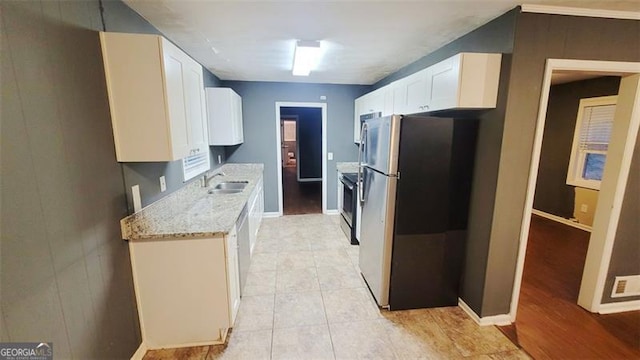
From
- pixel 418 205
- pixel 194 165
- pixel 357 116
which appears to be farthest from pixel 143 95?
pixel 357 116

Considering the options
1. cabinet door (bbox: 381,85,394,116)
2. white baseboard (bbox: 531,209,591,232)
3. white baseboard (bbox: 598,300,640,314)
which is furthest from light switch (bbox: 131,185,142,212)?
white baseboard (bbox: 531,209,591,232)

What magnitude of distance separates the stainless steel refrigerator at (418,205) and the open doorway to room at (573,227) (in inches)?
18.6

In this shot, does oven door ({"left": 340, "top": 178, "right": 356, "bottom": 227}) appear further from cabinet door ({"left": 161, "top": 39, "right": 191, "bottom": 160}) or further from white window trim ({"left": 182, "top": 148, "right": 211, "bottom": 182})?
cabinet door ({"left": 161, "top": 39, "right": 191, "bottom": 160})

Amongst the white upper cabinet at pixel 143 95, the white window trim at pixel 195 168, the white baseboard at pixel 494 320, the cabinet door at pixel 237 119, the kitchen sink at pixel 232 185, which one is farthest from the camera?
the cabinet door at pixel 237 119

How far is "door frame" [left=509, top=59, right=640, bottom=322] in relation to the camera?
6.22ft

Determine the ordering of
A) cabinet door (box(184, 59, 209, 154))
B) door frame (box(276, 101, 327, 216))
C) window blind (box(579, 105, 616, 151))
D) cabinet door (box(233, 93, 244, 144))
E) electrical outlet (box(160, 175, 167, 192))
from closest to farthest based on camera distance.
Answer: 1. cabinet door (box(184, 59, 209, 154))
2. electrical outlet (box(160, 175, 167, 192))
3. cabinet door (box(233, 93, 244, 144))
4. window blind (box(579, 105, 616, 151))
5. door frame (box(276, 101, 327, 216))

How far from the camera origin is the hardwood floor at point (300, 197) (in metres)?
5.35

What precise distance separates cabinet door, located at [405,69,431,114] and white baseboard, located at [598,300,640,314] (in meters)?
2.37

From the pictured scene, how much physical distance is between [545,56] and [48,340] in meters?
3.32

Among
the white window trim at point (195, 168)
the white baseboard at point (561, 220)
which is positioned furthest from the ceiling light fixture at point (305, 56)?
the white baseboard at point (561, 220)

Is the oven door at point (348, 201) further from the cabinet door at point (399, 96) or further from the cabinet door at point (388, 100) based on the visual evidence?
the cabinet door at point (399, 96)

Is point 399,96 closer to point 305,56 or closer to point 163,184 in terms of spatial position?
point 305,56

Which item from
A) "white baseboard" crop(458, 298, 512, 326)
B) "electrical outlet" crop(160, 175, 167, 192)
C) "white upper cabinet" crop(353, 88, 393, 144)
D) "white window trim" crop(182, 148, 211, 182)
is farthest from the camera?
"white upper cabinet" crop(353, 88, 393, 144)

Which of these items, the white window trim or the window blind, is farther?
the window blind
